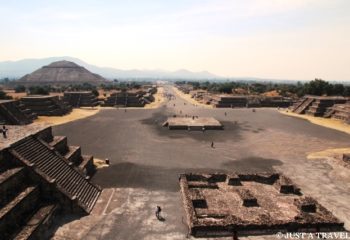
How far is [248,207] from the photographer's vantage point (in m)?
19.7

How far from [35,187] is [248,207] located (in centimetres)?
1356

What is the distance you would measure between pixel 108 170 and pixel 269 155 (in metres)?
17.3

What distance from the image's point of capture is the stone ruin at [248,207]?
16422 millimetres

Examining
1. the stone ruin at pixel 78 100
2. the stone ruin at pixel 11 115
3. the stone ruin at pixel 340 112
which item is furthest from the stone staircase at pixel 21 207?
the stone ruin at pixel 78 100

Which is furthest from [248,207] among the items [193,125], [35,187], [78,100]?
[78,100]

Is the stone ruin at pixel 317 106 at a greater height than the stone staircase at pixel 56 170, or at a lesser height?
greater

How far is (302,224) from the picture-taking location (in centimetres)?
1658

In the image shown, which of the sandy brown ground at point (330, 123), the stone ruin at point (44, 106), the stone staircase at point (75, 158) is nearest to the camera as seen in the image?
the stone staircase at point (75, 158)

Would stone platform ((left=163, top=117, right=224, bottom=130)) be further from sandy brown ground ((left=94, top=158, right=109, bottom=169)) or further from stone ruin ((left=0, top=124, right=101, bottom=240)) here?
stone ruin ((left=0, top=124, right=101, bottom=240))

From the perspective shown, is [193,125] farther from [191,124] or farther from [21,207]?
[21,207]

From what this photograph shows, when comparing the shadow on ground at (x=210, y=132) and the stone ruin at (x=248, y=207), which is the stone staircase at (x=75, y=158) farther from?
the shadow on ground at (x=210, y=132)

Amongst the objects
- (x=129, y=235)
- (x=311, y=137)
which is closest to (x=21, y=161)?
(x=129, y=235)

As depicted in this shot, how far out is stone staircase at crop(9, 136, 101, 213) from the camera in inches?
741

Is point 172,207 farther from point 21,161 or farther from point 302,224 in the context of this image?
point 21,161
